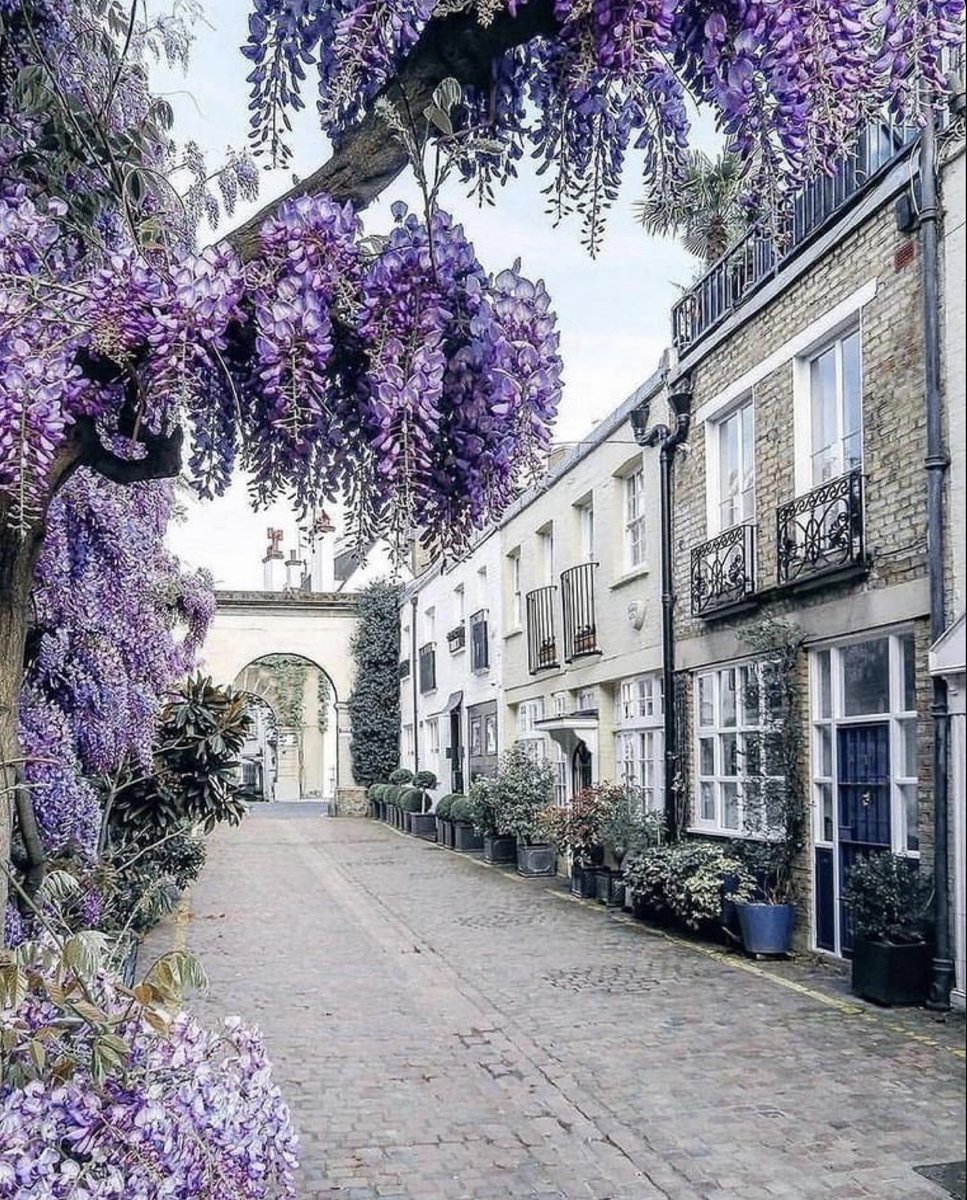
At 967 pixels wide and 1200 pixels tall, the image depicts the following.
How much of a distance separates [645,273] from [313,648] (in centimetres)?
3307

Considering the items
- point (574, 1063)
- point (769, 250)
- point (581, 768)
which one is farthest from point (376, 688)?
point (574, 1063)

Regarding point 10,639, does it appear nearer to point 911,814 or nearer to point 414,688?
point 911,814

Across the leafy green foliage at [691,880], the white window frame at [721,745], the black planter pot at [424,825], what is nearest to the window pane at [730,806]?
the white window frame at [721,745]

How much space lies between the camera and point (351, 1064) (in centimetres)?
750

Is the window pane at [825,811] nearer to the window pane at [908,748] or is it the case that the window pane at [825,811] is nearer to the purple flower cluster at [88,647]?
the window pane at [908,748]

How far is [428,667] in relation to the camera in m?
29.7

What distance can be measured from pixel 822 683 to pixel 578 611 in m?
7.12

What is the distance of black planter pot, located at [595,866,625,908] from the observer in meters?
14.3

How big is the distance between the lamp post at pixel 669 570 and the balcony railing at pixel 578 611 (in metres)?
2.68

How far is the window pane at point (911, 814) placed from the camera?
9165 mm

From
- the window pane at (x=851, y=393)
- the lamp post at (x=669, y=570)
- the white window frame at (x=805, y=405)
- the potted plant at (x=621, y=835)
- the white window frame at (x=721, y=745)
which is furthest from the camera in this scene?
the lamp post at (x=669, y=570)

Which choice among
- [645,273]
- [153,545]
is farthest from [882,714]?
[645,273]

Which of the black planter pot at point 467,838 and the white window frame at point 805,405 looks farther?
the black planter pot at point 467,838

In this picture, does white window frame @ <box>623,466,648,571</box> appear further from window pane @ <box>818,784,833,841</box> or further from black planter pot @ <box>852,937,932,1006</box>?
black planter pot @ <box>852,937,932,1006</box>
